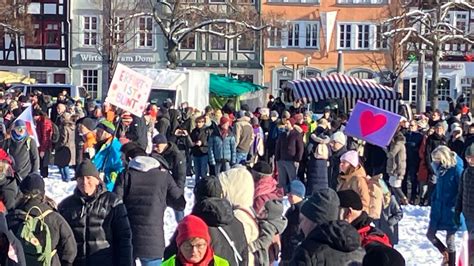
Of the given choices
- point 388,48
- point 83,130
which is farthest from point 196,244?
point 388,48

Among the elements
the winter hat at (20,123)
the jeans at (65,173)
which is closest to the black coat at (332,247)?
the winter hat at (20,123)

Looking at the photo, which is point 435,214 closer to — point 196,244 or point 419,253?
point 419,253

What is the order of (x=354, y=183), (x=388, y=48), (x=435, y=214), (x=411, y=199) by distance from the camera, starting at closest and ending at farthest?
(x=354, y=183) → (x=435, y=214) → (x=411, y=199) → (x=388, y=48)

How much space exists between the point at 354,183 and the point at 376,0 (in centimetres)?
4346

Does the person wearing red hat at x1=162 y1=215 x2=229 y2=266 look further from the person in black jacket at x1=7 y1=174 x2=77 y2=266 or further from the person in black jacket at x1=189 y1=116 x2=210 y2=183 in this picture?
the person in black jacket at x1=189 y1=116 x2=210 y2=183

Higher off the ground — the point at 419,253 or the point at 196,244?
the point at 196,244

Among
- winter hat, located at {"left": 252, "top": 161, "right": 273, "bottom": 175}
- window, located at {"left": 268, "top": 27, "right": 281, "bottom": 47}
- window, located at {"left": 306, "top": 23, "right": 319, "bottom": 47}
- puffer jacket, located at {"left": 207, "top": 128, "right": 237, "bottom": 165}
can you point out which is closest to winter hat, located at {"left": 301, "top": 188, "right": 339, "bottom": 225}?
winter hat, located at {"left": 252, "top": 161, "right": 273, "bottom": 175}

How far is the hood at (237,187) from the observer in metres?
6.91

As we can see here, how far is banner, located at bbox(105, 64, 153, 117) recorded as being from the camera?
1148 cm

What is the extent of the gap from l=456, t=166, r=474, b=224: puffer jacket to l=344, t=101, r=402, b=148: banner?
2030mm

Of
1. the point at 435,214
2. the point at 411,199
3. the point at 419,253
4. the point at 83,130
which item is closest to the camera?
the point at 435,214

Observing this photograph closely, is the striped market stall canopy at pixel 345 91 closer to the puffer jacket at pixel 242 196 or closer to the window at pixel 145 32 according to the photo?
the puffer jacket at pixel 242 196

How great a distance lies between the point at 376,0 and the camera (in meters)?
50.7

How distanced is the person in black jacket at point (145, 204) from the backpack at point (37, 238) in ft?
4.25
